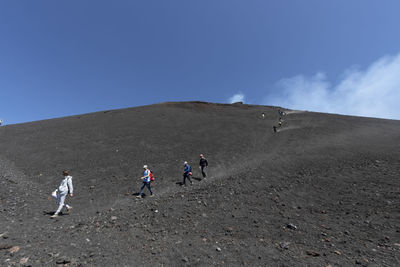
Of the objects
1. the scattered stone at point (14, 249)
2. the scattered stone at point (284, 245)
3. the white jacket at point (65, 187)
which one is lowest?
the scattered stone at point (284, 245)

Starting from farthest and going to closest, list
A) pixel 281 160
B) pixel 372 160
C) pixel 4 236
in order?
pixel 281 160
pixel 372 160
pixel 4 236

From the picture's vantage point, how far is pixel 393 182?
8953mm

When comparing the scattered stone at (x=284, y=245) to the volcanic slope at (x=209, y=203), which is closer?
the volcanic slope at (x=209, y=203)

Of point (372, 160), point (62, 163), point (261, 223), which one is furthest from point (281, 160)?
point (62, 163)

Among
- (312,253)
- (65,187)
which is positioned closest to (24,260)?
(65,187)

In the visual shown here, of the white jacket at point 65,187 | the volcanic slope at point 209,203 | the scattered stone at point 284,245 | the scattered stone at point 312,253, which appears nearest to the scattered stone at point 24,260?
the volcanic slope at point 209,203

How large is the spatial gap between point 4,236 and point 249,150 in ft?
53.5

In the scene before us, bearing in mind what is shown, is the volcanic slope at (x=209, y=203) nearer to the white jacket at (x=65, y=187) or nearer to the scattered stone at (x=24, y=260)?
the scattered stone at (x=24, y=260)

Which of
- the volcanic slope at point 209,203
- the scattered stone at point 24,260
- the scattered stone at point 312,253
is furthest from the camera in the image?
the volcanic slope at point 209,203

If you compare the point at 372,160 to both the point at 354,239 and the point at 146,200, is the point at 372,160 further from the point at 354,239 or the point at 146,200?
the point at 146,200

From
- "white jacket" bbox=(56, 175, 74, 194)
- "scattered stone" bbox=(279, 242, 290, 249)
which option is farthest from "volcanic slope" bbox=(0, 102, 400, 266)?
"white jacket" bbox=(56, 175, 74, 194)

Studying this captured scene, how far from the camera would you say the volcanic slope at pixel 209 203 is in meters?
4.89

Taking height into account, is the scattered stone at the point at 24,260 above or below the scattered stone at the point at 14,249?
below

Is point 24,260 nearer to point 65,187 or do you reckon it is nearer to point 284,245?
point 65,187
